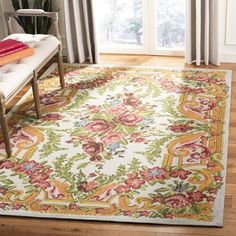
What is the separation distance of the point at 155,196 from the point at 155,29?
6.31 ft

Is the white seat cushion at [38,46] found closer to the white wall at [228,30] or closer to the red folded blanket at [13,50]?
the red folded blanket at [13,50]

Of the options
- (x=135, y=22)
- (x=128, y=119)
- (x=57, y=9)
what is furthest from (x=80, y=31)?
(x=128, y=119)

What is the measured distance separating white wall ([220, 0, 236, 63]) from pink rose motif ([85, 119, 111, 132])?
1266 millimetres

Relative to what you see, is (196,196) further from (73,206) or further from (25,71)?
(25,71)

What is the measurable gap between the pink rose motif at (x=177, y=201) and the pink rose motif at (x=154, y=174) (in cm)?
17

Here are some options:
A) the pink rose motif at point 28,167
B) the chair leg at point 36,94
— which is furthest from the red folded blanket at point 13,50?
the pink rose motif at point 28,167

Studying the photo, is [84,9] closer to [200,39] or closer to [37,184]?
[200,39]

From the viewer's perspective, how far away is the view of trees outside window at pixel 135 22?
395cm

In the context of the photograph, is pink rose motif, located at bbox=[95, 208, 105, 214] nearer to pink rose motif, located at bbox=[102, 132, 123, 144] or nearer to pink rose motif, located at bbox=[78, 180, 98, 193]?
pink rose motif, located at bbox=[78, 180, 98, 193]

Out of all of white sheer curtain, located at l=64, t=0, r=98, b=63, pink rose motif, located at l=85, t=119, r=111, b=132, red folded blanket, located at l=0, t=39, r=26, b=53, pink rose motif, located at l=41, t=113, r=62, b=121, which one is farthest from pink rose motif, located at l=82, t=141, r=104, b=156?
white sheer curtain, located at l=64, t=0, r=98, b=63

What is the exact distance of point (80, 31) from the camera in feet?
13.1

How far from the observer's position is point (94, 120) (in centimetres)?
316

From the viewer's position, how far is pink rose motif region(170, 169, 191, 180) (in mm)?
2553

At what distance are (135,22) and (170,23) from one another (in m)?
0.28
